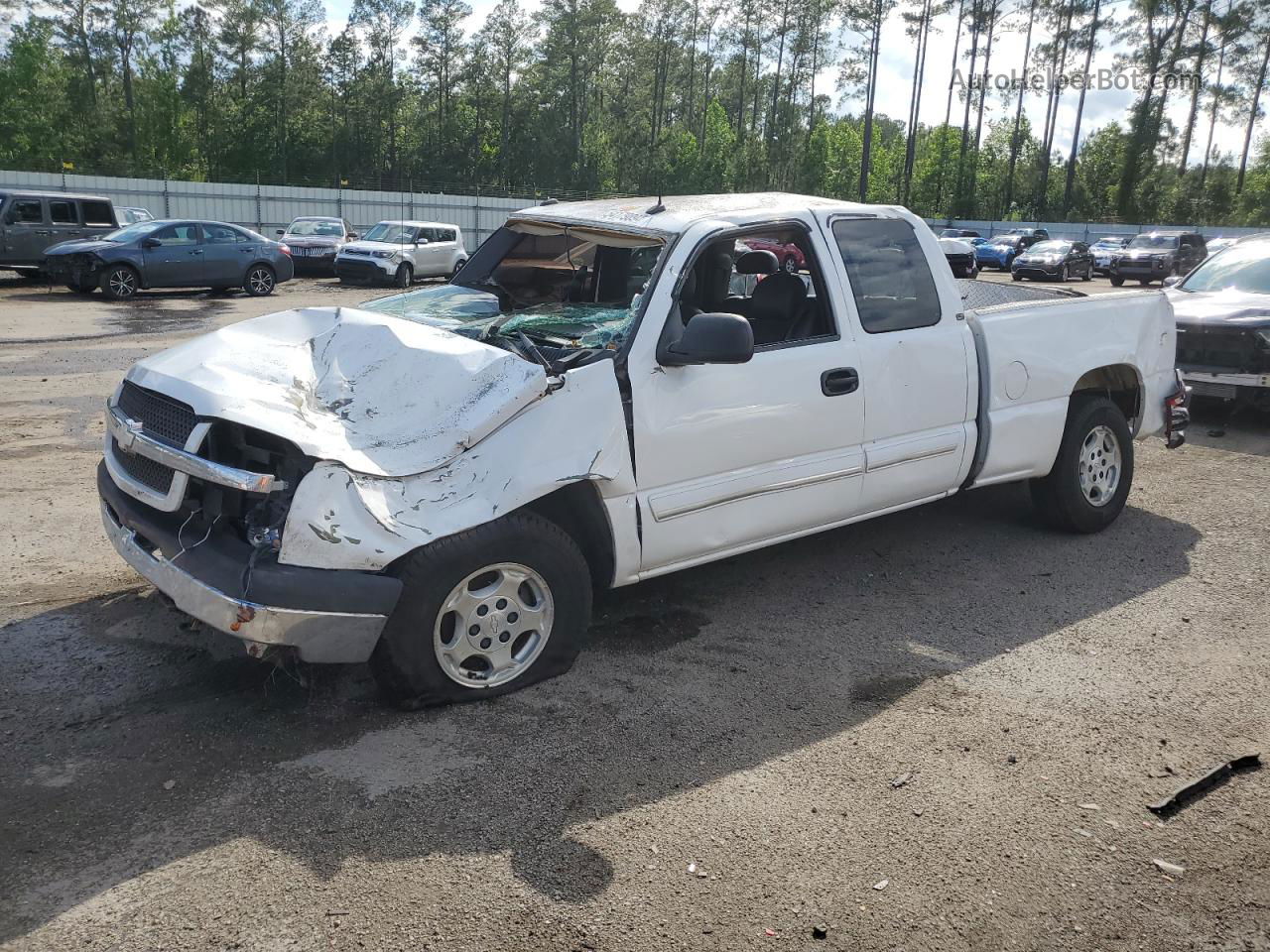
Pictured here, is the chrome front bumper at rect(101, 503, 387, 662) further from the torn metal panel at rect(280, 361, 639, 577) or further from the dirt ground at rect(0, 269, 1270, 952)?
the dirt ground at rect(0, 269, 1270, 952)

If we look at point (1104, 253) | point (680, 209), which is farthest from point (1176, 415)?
point (1104, 253)

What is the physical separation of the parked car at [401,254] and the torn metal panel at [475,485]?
19.9 m

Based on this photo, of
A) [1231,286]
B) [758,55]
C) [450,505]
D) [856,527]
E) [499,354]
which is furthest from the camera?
[758,55]

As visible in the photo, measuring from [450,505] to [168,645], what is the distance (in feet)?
5.32

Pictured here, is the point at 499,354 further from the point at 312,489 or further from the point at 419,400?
the point at 312,489

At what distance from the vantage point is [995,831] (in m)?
3.33

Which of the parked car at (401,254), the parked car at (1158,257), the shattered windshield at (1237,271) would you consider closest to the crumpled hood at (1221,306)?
the shattered windshield at (1237,271)

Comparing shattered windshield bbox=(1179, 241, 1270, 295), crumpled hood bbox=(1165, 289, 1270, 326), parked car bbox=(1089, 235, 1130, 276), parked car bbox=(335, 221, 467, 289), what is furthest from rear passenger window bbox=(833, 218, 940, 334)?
parked car bbox=(1089, 235, 1130, 276)

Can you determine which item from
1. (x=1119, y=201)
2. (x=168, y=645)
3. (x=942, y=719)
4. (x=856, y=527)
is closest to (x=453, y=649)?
(x=168, y=645)

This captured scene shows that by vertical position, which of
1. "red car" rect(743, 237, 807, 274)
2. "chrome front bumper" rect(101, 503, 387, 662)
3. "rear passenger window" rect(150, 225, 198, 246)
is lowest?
"chrome front bumper" rect(101, 503, 387, 662)

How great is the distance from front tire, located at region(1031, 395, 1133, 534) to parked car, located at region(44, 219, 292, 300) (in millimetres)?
17529

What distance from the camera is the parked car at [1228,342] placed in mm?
9195

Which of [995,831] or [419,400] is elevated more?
[419,400]

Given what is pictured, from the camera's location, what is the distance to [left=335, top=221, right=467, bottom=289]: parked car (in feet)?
79.6
